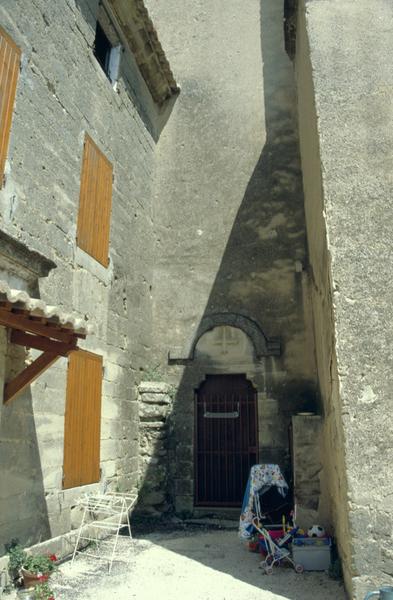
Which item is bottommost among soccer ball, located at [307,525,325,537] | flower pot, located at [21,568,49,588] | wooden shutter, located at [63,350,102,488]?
flower pot, located at [21,568,49,588]

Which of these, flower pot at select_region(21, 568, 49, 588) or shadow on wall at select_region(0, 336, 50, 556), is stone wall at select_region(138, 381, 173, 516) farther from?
flower pot at select_region(21, 568, 49, 588)

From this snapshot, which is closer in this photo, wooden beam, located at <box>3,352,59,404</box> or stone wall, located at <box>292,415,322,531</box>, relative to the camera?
wooden beam, located at <box>3,352,59,404</box>

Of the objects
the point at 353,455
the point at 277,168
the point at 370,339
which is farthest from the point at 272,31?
the point at 353,455

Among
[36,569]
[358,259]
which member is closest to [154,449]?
[36,569]

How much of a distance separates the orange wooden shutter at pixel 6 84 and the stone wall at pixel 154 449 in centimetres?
433

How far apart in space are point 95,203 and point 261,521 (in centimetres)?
439

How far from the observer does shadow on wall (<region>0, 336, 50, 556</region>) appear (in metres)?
4.60

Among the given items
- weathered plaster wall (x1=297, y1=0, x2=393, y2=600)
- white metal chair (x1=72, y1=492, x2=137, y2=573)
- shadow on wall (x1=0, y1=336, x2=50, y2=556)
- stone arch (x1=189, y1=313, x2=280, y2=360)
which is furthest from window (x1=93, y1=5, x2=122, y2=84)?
white metal chair (x1=72, y1=492, x2=137, y2=573)

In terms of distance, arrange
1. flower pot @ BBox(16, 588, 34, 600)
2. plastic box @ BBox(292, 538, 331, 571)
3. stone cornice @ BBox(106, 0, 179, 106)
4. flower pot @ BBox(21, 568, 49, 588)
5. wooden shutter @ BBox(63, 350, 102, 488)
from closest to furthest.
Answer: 1. flower pot @ BBox(16, 588, 34, 600)
2. flower pot @ BBox(21, 568, 49, 588)
3. plastic box @ BBox(292, 538, 331, 571)
4. wooden shutter @ BBox(63, 350, 102, 488)
5. stone cornice @ BBox(106, 0, 179, 106)

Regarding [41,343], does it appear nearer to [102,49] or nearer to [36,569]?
[36,569]

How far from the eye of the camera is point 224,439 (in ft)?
26.8

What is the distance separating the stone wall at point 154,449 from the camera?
7.70 meters

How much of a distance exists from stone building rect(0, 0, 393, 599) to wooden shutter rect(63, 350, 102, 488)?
3cm

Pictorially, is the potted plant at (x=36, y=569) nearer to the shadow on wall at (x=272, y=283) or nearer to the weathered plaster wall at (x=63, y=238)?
the weathered plaster wall at (x=63, y=238)
